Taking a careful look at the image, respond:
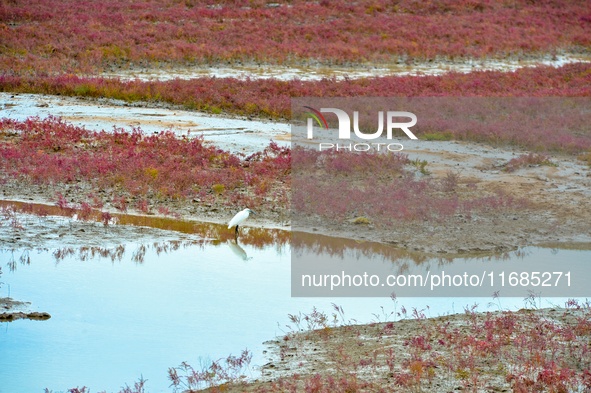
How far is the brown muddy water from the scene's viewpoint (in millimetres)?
9781

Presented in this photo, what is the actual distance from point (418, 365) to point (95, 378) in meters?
3.61

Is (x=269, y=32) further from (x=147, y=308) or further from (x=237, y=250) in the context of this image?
(x=147, y=308)

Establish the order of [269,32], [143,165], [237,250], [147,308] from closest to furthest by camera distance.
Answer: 1. [147,308]
2. [237,250]
3. [143,165]
4. [269,32]

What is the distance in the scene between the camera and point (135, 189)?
18.0 metres

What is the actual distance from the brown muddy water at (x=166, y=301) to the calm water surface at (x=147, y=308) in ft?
0.05

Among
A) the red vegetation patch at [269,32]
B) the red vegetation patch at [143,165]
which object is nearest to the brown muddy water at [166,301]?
the red vegetation patch at [143,165]

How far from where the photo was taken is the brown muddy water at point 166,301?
978 centimetres

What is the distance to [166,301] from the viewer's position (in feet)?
39.4

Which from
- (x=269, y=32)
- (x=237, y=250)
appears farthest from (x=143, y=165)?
(x=269, y=32)

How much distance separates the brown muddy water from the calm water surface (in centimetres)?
2

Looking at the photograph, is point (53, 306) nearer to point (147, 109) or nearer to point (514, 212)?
point (514, 212)

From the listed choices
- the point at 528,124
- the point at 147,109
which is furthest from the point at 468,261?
the point at 147,109

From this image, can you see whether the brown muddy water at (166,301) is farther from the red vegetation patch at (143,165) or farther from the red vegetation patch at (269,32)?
the red vegetation patch at (269,32)

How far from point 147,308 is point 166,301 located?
41cm
